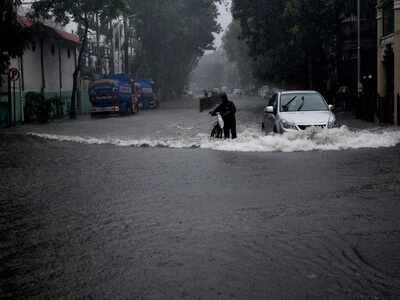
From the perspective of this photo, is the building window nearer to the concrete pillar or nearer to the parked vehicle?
the concrete pillar

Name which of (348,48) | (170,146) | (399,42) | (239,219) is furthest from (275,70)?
(239,219)

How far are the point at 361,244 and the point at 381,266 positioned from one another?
870 mm

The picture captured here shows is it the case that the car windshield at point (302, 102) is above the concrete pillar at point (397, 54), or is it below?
below

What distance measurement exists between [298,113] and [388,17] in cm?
1488

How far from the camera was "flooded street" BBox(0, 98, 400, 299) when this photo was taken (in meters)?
5.48

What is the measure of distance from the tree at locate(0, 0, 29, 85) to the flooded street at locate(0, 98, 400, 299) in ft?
51.1

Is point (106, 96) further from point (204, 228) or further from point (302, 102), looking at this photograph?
point (204, 228)

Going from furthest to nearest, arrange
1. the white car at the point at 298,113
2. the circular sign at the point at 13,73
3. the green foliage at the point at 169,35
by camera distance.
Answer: the green foliage at the point at 169,35 → the circular sign at the point at 13,73 → the white car at the point at 298,113

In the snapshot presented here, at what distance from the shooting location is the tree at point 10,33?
1192 inches

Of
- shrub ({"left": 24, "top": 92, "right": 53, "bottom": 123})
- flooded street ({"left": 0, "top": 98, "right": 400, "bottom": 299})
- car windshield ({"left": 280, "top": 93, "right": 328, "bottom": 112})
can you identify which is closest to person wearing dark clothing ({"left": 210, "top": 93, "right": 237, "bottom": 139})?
car windshield ({"left": 280, "top": 93, "right": 328, "bottom": 112})

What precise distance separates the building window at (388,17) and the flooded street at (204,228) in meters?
15.5

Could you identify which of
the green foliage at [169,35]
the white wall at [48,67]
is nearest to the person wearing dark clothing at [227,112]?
the white wall at [48,67]

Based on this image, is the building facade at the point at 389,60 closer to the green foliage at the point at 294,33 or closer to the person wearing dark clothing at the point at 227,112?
the green foliage at the point at 294,33

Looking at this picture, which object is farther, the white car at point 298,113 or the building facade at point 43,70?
the building facade at point 43,70
